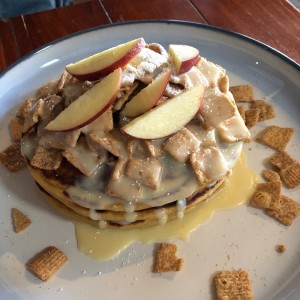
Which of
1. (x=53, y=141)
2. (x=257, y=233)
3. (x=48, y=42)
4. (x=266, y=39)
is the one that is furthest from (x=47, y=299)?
(x=266, y=39)

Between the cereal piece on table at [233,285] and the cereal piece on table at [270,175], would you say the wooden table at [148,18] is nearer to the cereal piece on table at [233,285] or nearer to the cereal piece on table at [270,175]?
the cereal piece on table at [270,175]

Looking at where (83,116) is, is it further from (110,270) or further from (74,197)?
(110,270)

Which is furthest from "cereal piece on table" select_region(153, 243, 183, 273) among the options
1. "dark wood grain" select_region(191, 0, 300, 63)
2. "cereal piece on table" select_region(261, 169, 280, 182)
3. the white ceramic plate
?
"dark wood grain" select_region(191, 0, 300, 63)

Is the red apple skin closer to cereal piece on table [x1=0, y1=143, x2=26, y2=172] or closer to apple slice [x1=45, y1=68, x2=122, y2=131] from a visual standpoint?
apple slice [x1=45, y1=68, x2=122, y2=131]

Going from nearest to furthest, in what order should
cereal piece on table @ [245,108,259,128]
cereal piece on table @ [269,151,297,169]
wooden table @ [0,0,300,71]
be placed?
cereal piece on table @ [269,151,297,169] → cereal piece on table @ [245,108,259,128] → wooden table @ [0,0,300,71]

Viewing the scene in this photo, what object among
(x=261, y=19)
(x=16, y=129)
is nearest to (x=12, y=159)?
(x=16, y=129)

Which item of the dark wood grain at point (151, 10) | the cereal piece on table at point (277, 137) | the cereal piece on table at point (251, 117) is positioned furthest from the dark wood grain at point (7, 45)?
the cereal piece on table at point (277, 137)
